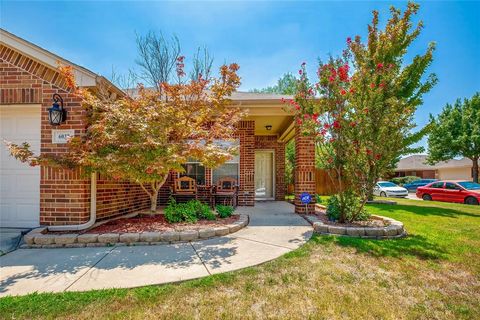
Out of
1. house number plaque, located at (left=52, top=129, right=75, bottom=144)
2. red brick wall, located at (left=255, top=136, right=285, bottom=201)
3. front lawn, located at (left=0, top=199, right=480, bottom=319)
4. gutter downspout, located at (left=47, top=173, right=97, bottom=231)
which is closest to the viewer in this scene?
front lawn, located at (left=0, top=199, right=480, bottom=319)

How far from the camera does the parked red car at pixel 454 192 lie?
13.5 m

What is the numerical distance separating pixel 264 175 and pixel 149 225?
760 cm

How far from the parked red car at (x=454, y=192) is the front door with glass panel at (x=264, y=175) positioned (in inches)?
433

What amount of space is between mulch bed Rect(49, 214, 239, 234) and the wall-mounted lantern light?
2.29 metres

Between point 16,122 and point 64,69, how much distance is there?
1948 mm

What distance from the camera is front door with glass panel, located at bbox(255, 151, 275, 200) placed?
479 inches

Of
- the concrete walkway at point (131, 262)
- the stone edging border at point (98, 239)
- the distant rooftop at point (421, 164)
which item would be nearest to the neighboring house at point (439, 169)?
the distant rooftop at point (421, 164)

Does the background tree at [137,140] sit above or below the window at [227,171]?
above

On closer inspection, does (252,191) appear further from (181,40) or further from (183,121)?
(181,40)

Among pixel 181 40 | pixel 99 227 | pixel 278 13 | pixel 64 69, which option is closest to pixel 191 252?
pixel 99 227

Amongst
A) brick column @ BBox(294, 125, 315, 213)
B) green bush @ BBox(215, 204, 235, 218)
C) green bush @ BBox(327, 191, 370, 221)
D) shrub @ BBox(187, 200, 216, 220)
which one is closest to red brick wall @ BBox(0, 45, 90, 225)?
shrub @ BBox(187, 200, 216, 220)

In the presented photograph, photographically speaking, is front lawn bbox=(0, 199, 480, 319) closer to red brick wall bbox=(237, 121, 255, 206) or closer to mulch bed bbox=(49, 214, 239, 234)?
mulch bed bbox=(49, 214, 239, 234)

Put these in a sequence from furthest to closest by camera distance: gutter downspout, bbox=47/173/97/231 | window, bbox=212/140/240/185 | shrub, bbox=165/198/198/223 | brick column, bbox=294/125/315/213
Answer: window, bbox=212/140/240/185 < brick column, bbox=294/125/315/213 < shrub, bbox=165/198/198/223 < gutter downspout, bbox=47/173/97/231

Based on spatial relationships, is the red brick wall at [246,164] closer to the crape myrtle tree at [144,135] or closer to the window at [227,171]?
the window at [227,171]
